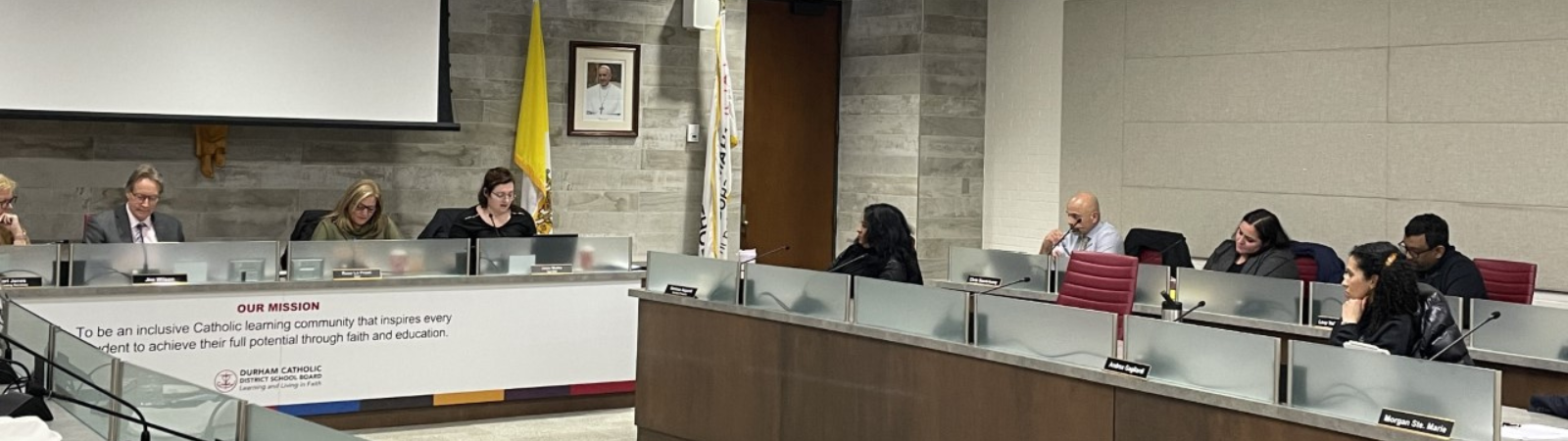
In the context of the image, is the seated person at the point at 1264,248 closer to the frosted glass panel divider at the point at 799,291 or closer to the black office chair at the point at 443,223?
the frosted glass panel divider at the point at 799,291

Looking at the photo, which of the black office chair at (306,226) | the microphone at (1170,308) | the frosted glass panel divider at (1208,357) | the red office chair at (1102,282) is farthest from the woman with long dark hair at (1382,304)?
the black office chair at (306,226)

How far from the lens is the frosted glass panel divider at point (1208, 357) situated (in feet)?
14.0

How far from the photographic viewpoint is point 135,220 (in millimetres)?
7082

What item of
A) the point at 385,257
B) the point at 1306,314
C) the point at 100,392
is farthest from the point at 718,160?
the point at 100,392

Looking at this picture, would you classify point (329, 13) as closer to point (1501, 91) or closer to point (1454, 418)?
point (1501, 91)

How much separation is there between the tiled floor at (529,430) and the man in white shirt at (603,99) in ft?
8.86

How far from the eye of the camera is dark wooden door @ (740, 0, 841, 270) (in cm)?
1102

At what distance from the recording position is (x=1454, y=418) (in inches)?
150

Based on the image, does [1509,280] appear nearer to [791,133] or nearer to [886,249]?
[886,249]

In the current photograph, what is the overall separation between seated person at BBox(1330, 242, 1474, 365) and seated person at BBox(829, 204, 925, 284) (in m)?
1.85

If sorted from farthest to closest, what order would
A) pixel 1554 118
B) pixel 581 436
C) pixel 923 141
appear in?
pixel 923 141 → pixel 1554 118 → pixel 581 436

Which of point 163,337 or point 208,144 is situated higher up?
point 208,144

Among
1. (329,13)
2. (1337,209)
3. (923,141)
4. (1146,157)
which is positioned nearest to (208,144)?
(329,13)

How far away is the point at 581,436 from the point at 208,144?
9.56 ft
